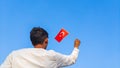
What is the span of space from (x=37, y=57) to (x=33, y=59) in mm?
44

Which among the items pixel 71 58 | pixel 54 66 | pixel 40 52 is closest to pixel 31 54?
pixel 40 52

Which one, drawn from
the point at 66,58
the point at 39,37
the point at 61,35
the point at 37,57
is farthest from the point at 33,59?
the point at 61,35

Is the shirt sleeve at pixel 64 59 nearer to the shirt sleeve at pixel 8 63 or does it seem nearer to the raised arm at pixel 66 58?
the raised arm at pixel 66 58

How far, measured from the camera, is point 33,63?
2234 mm

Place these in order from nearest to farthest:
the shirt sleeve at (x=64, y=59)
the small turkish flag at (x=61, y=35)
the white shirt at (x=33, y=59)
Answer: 1. the white shirt at (x=33, y=59)
2. the shirt sleeve at (x=64, y=59)
3. the small turkish flag at (x=61, y=35)

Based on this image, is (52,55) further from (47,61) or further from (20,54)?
(20,54)

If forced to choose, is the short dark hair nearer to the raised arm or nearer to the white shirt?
the white shirt

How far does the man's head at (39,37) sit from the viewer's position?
2354 mm

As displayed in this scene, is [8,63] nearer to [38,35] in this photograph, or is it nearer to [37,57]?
[37,57]

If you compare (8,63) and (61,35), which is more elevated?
(61,35)

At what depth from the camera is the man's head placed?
7.72ft

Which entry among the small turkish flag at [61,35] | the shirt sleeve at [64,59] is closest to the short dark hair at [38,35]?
the shirt sleeve at [64,59]

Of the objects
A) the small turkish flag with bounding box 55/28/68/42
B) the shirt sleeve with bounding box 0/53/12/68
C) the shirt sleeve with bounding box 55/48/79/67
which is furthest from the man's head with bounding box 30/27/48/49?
the small turkish flag with bounding box 55/28/68/42

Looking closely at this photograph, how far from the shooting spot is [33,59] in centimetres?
226
